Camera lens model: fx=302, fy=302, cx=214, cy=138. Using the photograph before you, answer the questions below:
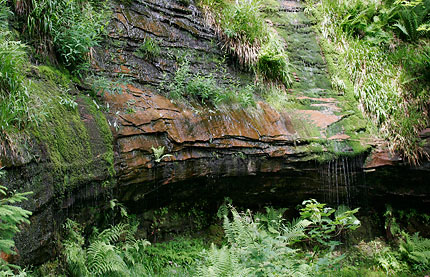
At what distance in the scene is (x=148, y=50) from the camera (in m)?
5.09

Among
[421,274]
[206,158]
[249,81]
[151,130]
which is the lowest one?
[421,274]

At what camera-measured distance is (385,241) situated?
6.47 metres

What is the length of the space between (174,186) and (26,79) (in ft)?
7.97

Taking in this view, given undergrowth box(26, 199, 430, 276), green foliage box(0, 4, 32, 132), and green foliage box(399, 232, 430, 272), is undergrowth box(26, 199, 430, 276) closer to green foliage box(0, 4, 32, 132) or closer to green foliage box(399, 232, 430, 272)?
green foliage box(399, 232, 430, 272)

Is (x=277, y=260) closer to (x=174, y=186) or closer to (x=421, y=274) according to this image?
(x=174, y=186)

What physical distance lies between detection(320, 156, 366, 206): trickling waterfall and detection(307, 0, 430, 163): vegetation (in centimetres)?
83

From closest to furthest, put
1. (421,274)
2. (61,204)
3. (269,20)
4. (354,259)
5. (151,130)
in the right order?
(61,204) → (151,130) → (421,274) → (354,259) → (269,20)

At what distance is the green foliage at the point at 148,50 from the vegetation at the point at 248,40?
1.59 metres

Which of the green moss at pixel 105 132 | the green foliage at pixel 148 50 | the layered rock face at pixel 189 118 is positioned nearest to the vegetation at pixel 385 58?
the layered rock face at pixel 189 118

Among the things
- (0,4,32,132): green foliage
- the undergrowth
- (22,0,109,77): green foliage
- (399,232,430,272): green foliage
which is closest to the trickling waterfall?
the undergrowth

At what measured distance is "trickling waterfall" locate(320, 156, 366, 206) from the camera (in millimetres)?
5543

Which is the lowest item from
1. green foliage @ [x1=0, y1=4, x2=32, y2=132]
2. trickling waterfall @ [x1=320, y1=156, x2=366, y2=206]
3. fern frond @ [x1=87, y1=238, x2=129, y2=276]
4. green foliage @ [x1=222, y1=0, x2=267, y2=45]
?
fern frond @ [x1=87, y1=238, x2=129, y2=276]

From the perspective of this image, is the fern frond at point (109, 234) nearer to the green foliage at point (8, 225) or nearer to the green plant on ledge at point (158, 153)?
the green plant on ledge at point (158, 153)

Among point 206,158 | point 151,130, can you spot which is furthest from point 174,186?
point 151,130
